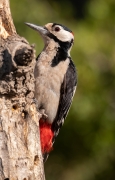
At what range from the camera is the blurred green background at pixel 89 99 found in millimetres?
8688

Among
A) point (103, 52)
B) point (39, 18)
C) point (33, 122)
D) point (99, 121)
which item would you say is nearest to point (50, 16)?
point (39, 18)

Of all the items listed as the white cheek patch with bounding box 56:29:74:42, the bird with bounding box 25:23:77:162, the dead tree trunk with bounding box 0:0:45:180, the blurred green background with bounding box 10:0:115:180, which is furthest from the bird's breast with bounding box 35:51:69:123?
the blurred green background with bounding box 10:0:115:180

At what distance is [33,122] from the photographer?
523 centimetres

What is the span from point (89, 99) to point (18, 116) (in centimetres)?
360

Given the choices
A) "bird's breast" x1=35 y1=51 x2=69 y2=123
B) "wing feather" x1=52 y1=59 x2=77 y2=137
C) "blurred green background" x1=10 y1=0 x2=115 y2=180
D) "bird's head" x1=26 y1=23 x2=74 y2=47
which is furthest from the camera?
"blurred green background" x1=10 y1=0 x2=115 y2=180

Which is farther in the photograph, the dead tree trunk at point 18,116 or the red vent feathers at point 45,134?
the red vent feathers at point 45,134

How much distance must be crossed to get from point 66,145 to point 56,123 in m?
2.38

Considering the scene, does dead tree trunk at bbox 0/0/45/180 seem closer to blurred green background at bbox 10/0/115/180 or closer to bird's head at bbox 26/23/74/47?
bird's head at bbox 26/23/74/47

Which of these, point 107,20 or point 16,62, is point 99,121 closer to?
point 107,20

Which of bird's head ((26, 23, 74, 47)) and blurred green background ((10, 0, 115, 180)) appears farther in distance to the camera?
blurred green background ((10, 0, 115, 180))

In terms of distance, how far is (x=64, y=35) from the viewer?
6777 mm

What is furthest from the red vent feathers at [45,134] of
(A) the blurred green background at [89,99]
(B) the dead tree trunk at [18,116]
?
(A) the blurred green background at [89,99]

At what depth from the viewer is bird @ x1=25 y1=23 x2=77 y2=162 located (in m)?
6.35

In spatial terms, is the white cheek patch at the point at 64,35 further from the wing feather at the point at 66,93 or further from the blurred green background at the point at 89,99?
the blurred green background at the point at 89,99
